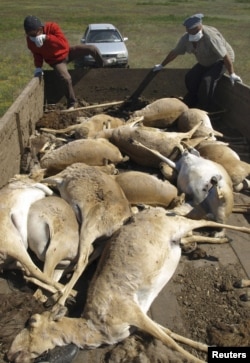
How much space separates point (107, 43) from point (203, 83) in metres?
7.03

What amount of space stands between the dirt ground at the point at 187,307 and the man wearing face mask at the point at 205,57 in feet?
13.4

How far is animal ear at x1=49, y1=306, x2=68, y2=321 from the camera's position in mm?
3023

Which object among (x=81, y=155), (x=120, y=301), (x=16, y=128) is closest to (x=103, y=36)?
(x=16, y=128)

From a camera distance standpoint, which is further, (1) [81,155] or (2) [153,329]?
(1) [81,155]

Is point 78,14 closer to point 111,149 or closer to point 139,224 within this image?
point 111,149

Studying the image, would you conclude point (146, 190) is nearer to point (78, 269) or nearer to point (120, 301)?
point (78, 269)

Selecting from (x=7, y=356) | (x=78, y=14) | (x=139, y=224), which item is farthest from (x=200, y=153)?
(x=78, y=14)

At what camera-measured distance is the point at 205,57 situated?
24.9 feet

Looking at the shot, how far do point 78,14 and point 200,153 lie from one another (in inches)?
1209

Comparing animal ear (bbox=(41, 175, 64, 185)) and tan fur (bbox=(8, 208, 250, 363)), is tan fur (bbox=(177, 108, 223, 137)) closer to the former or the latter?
animal ear (bbox=(41, 175, 64, 185))

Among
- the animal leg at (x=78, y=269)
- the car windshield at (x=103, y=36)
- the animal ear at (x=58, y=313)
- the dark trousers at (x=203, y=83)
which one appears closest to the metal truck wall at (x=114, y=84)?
the dark trousers at (x=203, y=83)

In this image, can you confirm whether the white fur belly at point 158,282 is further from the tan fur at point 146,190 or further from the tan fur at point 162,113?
the tan fur at point 162,113

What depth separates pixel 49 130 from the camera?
666 cm

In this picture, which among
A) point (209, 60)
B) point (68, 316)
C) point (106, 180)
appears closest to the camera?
point (68, 316)
